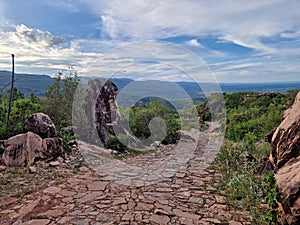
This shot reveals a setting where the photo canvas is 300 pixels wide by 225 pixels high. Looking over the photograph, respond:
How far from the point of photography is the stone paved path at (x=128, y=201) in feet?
10.7

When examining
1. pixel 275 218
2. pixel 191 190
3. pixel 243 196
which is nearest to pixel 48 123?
pixel 191 190

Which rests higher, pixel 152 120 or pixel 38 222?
pixel 152 120

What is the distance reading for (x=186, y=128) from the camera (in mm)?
10312

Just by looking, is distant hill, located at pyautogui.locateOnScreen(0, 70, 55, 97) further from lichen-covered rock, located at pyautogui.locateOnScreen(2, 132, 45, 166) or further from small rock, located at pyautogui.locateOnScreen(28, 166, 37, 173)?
small rock, located at pyautogui.locateOnScreen(28, 166, 37, 173)

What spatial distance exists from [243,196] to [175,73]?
139 inches

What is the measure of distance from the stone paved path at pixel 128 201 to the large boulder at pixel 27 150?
101cm

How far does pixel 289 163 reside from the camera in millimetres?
3182

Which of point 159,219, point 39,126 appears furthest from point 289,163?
point 39,126

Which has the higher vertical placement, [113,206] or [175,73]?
[175,73]

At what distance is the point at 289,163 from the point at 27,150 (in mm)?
4581

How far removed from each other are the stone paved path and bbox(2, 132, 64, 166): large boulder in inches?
39.8

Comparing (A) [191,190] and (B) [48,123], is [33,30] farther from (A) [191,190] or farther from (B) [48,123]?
(A) [191,190]

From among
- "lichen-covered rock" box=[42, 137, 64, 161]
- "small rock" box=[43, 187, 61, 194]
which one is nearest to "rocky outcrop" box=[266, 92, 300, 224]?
"small rock" box=[43, 187, 61, 194]

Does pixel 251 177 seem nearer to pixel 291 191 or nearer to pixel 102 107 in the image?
pixel 291 191
